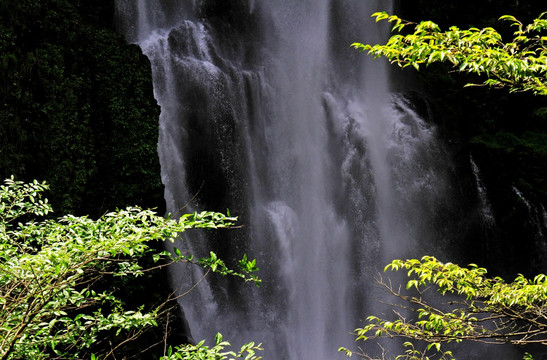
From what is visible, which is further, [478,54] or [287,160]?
[287,160]

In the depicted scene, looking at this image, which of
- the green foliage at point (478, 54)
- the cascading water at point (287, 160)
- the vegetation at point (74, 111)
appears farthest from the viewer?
the cascading water at point (287, 160)

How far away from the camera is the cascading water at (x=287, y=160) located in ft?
38.2

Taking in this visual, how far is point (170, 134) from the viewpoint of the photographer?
455 inches

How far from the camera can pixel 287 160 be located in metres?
13.5

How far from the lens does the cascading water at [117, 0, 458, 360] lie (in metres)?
11.7

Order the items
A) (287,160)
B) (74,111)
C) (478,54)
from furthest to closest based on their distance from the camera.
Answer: (287,160), (74,111), (478,54)

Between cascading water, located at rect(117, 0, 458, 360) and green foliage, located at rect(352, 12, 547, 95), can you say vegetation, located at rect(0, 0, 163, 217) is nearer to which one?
cascading water, located at rect(117, 0, 458, 360)

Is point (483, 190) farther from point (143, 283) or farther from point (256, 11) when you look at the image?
point (143, 283)

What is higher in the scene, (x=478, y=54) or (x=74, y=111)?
(x=74, y=111)

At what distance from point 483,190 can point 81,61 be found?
40.6ft

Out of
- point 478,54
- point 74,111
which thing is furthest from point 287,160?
point 478,54

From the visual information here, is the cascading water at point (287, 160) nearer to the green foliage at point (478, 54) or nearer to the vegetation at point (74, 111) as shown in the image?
the vegetation at point (74, 111)

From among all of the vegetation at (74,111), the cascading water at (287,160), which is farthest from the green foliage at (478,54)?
the cascading water at (287,160)

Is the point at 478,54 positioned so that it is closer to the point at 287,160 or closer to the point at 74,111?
the point at 74,111
